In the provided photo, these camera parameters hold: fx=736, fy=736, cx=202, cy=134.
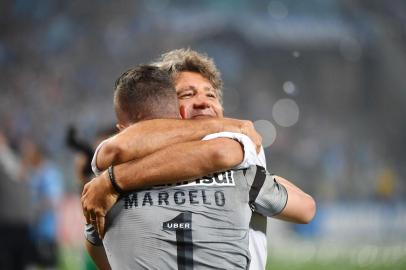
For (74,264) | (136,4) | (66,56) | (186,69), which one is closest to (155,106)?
(186,69)

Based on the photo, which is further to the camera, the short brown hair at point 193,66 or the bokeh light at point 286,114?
the bokeh light at point 286,114

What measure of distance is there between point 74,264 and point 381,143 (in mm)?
8431

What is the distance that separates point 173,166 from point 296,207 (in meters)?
0.46

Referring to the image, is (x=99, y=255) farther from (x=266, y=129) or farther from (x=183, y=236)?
(x=266, y=129)

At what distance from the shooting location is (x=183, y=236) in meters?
1.98

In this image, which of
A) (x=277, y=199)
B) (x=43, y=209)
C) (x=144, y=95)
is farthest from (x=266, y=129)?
(x=144, y=95)

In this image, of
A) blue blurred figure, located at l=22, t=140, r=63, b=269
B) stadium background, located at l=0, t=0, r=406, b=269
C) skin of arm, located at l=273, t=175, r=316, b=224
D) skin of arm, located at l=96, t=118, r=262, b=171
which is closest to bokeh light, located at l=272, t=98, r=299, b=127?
stadium background, located at l=0, t=0, r=406, b=269

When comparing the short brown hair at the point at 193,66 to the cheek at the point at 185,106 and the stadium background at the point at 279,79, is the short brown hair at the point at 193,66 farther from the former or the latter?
the stadium background at the point at 279,79

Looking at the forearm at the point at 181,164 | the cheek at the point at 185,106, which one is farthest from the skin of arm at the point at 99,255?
the cheek at the point at 185,106

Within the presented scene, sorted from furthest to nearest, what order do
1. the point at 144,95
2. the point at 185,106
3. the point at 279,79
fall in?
1. the point at 279,79
2. the point at 185,106
3. the point at 144,95

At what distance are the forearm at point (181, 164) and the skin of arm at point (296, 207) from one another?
0.28 meters

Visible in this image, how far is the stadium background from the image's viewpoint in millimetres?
15172

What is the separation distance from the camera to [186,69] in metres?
2.77

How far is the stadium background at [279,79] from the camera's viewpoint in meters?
15.2
